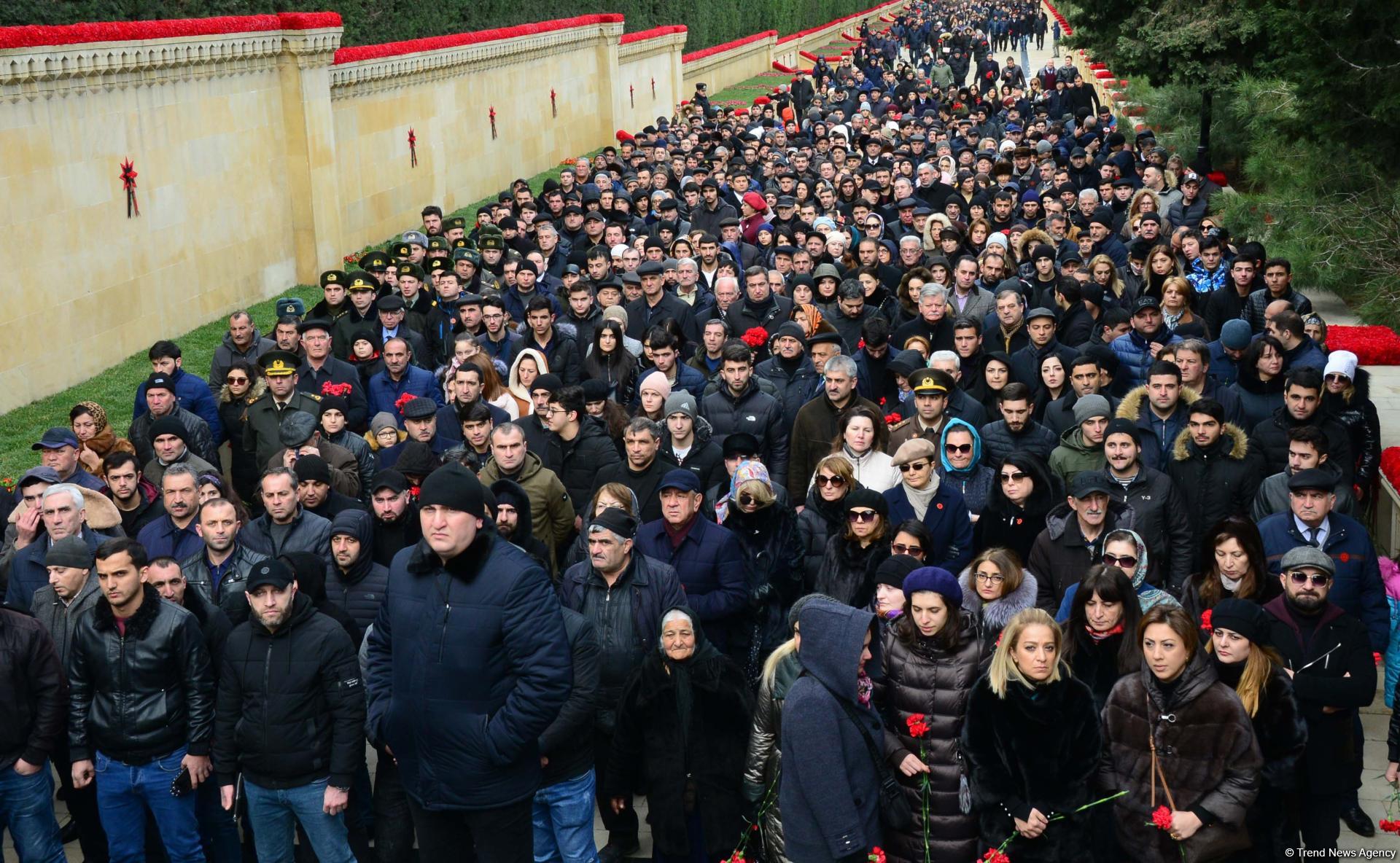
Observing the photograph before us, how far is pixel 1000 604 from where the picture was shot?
7.41 metres

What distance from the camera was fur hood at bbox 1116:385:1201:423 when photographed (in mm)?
9602

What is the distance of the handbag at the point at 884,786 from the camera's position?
592cm

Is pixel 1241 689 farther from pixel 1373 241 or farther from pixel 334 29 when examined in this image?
pixel 334 29

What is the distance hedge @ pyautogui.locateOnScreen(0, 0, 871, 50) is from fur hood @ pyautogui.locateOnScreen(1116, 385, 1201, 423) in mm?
11711

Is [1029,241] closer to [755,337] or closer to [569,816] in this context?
[755,337]

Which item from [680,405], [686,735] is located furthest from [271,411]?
[686,735]

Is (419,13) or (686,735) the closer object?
(686,735)

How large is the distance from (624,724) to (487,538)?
6.05ft

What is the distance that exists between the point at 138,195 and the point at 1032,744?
1354 centimetres

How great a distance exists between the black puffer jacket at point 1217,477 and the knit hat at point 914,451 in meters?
1.58

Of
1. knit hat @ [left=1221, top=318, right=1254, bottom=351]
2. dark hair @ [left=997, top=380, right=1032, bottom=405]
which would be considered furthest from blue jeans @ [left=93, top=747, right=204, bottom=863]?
knit hat @ [left=1221, top=318, right=1254, bottom=351]

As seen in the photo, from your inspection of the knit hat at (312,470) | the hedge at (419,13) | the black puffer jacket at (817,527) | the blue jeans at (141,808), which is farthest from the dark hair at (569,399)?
the hedge at (419,13)

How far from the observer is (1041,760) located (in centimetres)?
614

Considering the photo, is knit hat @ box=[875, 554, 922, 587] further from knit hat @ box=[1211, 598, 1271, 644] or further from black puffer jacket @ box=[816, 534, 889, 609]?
knit hat @ box=[1211, 598, 1271, 644]
